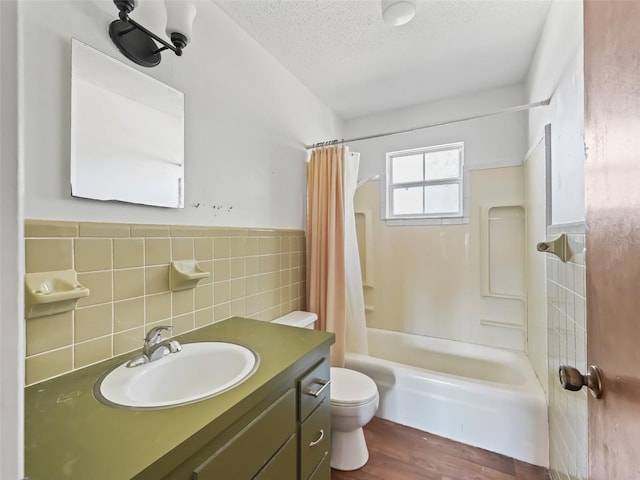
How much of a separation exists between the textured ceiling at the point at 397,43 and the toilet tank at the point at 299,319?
1.76 meters

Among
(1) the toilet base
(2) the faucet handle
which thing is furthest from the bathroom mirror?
(1) the toilet base

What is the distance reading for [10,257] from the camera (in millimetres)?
265

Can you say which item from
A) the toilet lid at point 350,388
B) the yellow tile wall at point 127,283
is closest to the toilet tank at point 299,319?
the yellow tile wall at point 127,283

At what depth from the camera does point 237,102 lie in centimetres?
156

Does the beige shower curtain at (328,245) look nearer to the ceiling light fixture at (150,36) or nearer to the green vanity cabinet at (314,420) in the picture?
the green vanity cabinet at (314,420)

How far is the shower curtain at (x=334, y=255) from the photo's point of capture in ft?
6.57

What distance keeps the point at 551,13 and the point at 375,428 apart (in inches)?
103

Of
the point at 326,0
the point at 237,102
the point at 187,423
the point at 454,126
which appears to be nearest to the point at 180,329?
the point at 187,423

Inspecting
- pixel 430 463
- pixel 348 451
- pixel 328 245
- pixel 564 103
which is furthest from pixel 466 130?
pixel 348 451

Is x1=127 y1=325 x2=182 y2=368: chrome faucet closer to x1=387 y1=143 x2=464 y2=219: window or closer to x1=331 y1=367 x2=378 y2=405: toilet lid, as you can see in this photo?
x1=331 y1=367 x2=378 y2=405: toilet lid

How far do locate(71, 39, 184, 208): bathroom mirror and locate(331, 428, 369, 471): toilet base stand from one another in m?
1.54

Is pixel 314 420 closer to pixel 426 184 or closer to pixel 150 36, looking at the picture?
pixel 150 36

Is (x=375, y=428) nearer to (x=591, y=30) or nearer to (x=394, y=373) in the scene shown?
(x=394, y=373)

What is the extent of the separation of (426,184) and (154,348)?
94.4 inches
